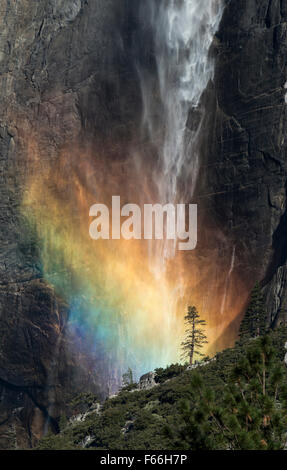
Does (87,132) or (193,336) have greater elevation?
(87,132)

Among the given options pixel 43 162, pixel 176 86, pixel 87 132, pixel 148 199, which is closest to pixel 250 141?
pixel 176 86

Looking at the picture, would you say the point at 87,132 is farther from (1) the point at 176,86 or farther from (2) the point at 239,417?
(2) the point at 239,417

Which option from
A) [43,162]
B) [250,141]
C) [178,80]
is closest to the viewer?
[250,141]

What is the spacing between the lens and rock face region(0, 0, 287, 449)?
232ft

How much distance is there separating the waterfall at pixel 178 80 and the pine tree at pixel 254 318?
1624cm

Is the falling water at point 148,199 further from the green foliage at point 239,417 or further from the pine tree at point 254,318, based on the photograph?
the green foliage at point 239,417

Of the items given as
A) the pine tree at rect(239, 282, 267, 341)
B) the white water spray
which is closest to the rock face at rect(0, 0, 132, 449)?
the white water spray

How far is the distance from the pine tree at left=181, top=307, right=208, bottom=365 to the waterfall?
11.2 meters

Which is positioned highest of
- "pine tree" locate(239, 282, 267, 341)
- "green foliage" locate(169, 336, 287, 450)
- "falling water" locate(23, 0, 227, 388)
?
"falling water" locate(23, 0, 227, 388)

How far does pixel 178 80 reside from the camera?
7906 centimetres

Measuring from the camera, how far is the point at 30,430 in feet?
258

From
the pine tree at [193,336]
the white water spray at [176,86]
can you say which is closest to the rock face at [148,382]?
the pine tree at [193,336]

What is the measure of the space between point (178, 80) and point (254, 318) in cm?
2477

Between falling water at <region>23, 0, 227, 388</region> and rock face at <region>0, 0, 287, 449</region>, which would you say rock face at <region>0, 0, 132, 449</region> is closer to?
rock face at <region>0, 0, 287, 449</region>
